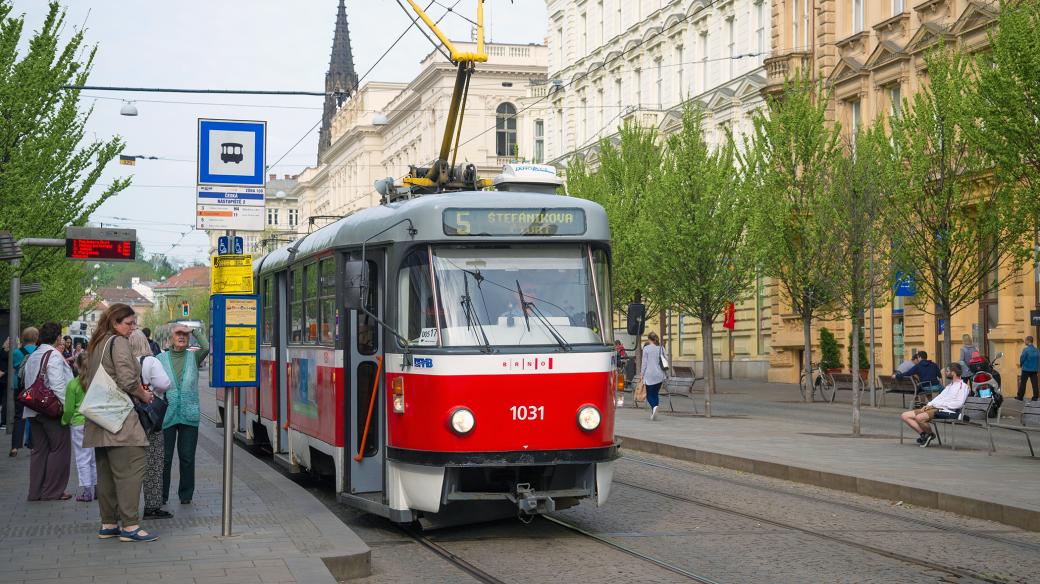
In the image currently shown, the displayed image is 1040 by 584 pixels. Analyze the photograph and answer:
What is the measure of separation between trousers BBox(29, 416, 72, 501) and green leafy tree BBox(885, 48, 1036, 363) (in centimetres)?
2027

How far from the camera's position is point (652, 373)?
28.5 meters

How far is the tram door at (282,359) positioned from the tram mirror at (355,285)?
16.3 feet

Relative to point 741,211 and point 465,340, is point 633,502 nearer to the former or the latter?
point 465,340

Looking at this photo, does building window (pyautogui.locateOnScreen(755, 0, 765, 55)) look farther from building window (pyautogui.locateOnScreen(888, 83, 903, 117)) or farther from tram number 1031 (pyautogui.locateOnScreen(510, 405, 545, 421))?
tram number 1031 (pyautogui.locateOnScreen(510, 405, 545, 421))

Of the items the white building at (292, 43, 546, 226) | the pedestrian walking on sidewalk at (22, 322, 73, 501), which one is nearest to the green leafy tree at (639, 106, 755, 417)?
the pedestrian walking on sidewalk at (22, 322, 73, 501)

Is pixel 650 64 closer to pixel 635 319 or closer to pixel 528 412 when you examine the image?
pixel 635 319

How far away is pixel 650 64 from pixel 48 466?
45.1 m

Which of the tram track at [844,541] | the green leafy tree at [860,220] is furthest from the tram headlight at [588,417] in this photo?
the green leafy tree at [860,220]

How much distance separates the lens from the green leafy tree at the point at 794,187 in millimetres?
35469

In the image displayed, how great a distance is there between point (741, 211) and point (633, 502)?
19.2 meters

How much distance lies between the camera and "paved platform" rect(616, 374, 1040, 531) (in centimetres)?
1418

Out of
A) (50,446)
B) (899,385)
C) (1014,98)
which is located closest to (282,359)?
(50,446)

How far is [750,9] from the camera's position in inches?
1885

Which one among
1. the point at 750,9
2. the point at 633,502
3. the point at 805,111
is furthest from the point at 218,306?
the point at 750,9
